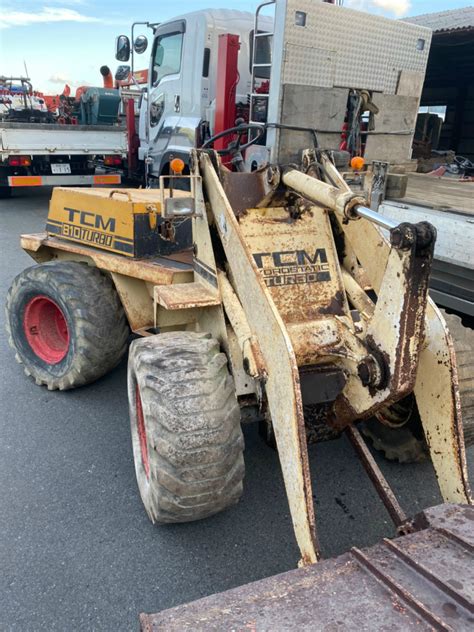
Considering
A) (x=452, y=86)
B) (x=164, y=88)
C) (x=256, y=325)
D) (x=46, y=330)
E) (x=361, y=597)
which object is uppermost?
(x=452, y=86)

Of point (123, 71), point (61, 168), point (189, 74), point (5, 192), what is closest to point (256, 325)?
point (189, 74)

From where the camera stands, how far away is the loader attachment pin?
85.6 inches

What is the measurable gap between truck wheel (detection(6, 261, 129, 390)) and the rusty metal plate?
2236 millimetres

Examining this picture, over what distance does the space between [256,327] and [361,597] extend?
3.64 ft

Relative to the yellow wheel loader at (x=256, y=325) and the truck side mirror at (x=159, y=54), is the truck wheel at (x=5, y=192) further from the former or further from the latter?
the yellow wheel loader at (x=256, y=325)

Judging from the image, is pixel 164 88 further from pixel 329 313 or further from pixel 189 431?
pixel 189 431

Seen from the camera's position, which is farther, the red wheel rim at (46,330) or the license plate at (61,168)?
the license plate at (61,168)

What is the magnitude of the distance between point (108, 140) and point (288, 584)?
9.90 meters

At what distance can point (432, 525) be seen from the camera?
1.87 m

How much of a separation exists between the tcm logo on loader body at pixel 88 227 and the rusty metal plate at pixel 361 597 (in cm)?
246

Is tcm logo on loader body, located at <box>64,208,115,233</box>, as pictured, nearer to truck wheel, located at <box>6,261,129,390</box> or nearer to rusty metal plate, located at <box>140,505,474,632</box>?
truck wheel, located at <box>6,261,129,390</box>

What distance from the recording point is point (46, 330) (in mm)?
4117

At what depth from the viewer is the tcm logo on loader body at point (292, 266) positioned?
2.79 m

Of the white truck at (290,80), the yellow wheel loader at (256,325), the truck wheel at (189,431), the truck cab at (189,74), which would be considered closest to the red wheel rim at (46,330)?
the yellow wheel loader at (256,325)
